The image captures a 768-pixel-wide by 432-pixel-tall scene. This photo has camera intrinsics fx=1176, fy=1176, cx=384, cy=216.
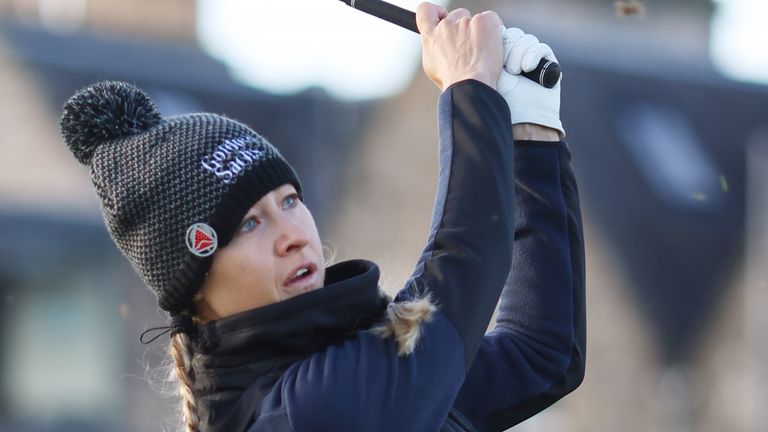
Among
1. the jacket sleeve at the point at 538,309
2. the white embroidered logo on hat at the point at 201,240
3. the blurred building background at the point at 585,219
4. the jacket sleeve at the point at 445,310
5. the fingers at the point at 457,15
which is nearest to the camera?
the jacket sleeve at the point at 445,310

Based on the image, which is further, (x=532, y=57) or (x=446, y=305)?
(x=532, y=57)

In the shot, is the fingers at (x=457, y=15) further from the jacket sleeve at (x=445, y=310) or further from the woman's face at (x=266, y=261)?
the woman's face at (x=266, y=261)

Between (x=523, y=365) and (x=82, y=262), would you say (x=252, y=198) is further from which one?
(x=82, y=262)

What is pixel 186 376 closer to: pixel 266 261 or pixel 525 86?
pixel 266 261

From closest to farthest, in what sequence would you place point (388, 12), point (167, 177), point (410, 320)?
point (410, 320) < point (167, 177) < point (388, 12)

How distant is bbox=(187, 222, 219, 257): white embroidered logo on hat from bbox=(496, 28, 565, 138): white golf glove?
500 mm

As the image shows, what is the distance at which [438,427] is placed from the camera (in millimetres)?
1706

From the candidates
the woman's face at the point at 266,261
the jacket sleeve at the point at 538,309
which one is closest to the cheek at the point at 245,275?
the woman's face at the point at 266,261

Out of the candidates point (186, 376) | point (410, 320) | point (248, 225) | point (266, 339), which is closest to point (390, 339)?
point (410, 320)

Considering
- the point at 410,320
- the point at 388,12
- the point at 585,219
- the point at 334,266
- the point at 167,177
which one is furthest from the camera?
the point at 585,219

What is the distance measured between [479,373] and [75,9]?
606 inches

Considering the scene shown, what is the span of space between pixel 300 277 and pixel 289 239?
63 millimetres

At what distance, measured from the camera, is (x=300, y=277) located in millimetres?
1808

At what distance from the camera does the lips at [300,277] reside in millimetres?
1798
